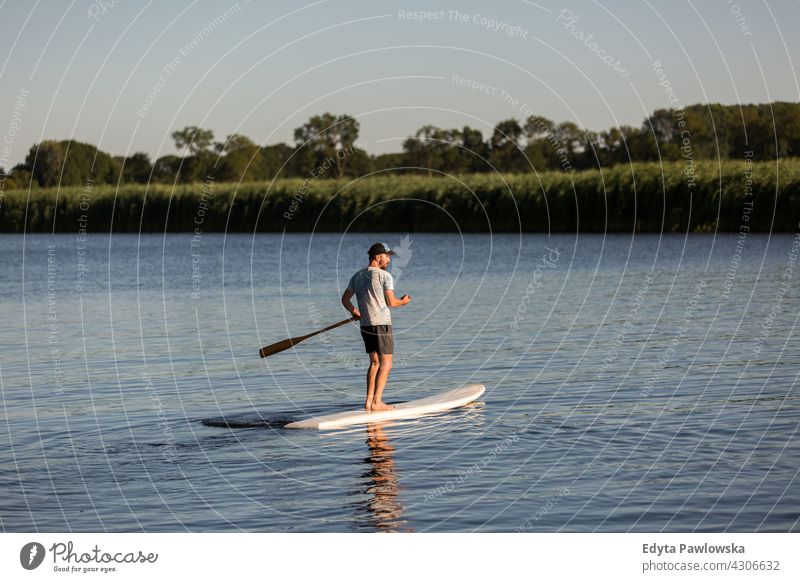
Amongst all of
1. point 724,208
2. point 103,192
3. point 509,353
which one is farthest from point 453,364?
point 103,192

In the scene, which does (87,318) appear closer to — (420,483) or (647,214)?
(420,483)

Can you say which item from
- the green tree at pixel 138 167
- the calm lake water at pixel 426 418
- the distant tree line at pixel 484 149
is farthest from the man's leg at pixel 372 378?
the green tree at pixel 138 167

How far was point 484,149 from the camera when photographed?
10112cm

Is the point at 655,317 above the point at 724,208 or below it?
below

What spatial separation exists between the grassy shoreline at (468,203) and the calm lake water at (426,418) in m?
19.8

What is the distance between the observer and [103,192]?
9106 centimetres

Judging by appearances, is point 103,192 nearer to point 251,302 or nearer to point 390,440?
point 251,302

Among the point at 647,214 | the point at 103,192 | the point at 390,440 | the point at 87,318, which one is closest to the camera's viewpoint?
the point at 390,440

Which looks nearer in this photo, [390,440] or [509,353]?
[390,440]

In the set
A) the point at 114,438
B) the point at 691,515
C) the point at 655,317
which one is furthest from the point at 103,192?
the point at 691,515

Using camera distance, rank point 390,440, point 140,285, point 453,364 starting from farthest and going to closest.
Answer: point 140,285
point 453,364
point 390,440

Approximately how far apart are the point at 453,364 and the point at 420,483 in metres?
9.58
